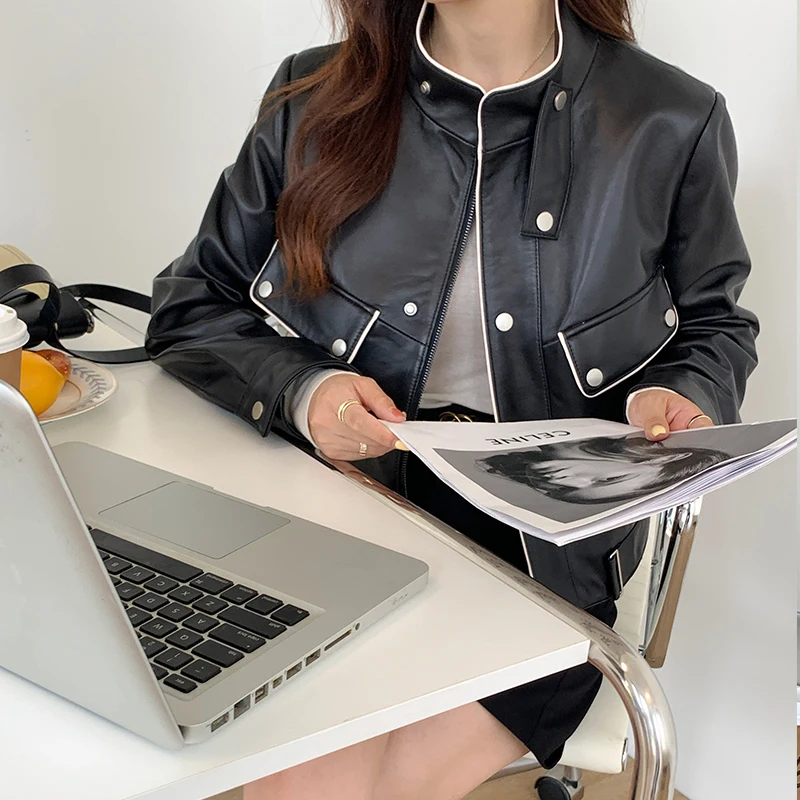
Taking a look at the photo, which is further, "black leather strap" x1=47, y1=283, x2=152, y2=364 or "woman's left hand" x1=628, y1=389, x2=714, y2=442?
"black leather strap" x1=47, y1=283, x2=152, y2=364

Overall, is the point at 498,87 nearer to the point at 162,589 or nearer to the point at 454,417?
the point at 454,417

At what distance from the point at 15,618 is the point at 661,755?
1.36 feet

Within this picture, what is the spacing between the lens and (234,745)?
52cm

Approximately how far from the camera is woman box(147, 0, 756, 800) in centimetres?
107

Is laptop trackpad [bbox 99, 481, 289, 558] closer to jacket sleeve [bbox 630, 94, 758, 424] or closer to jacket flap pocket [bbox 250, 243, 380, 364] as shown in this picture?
jacket flap pocket [bbox 250, 243, 380, 364]

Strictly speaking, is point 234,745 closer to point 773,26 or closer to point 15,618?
point 15,618

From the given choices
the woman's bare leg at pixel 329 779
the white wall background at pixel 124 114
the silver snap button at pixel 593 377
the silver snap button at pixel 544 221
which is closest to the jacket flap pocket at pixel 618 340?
the silver snap button at pixel 593 377

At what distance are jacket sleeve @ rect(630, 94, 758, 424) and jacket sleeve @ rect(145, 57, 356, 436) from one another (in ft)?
1.29

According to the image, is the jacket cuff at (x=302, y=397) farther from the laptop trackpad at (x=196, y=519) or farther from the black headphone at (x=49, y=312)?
the black headphone at (x=49, y=312)

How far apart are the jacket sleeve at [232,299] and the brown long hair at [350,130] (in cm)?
4

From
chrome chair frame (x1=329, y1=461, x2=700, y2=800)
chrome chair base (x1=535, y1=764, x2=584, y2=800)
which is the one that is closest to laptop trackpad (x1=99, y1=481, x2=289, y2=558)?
chrome chair frame (x1=329, y1=461, x2=700, y2=800)

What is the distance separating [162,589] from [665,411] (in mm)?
518

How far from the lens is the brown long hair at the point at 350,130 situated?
1107 mm

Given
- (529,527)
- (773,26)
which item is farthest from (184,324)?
(773,26)
